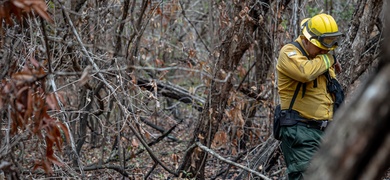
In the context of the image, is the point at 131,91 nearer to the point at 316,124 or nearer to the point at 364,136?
the point at 316,124

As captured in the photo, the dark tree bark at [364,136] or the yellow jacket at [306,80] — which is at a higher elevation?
the dark tree bark at [364,136]

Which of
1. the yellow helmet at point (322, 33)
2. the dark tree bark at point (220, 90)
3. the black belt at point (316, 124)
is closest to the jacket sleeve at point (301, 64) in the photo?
the yellow helmet at point (322, 33)

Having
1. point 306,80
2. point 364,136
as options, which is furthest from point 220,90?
point 364,136

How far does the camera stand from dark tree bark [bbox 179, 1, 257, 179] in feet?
21.4

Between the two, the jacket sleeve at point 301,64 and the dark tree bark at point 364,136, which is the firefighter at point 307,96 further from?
the dark tree bark at point 364,136

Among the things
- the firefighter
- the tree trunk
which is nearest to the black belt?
the firefighter

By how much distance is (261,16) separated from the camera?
21.9 ft

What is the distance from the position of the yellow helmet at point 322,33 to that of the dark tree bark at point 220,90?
1.69 m

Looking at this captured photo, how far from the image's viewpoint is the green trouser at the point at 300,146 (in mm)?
4832

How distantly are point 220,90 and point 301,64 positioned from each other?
206cm

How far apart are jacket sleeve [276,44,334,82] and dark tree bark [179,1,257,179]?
164cm

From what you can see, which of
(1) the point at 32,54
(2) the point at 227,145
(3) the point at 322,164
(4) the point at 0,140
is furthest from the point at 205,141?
(3) the point at 322,164

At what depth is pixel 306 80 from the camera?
15.4 ft

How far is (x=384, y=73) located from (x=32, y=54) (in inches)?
154
